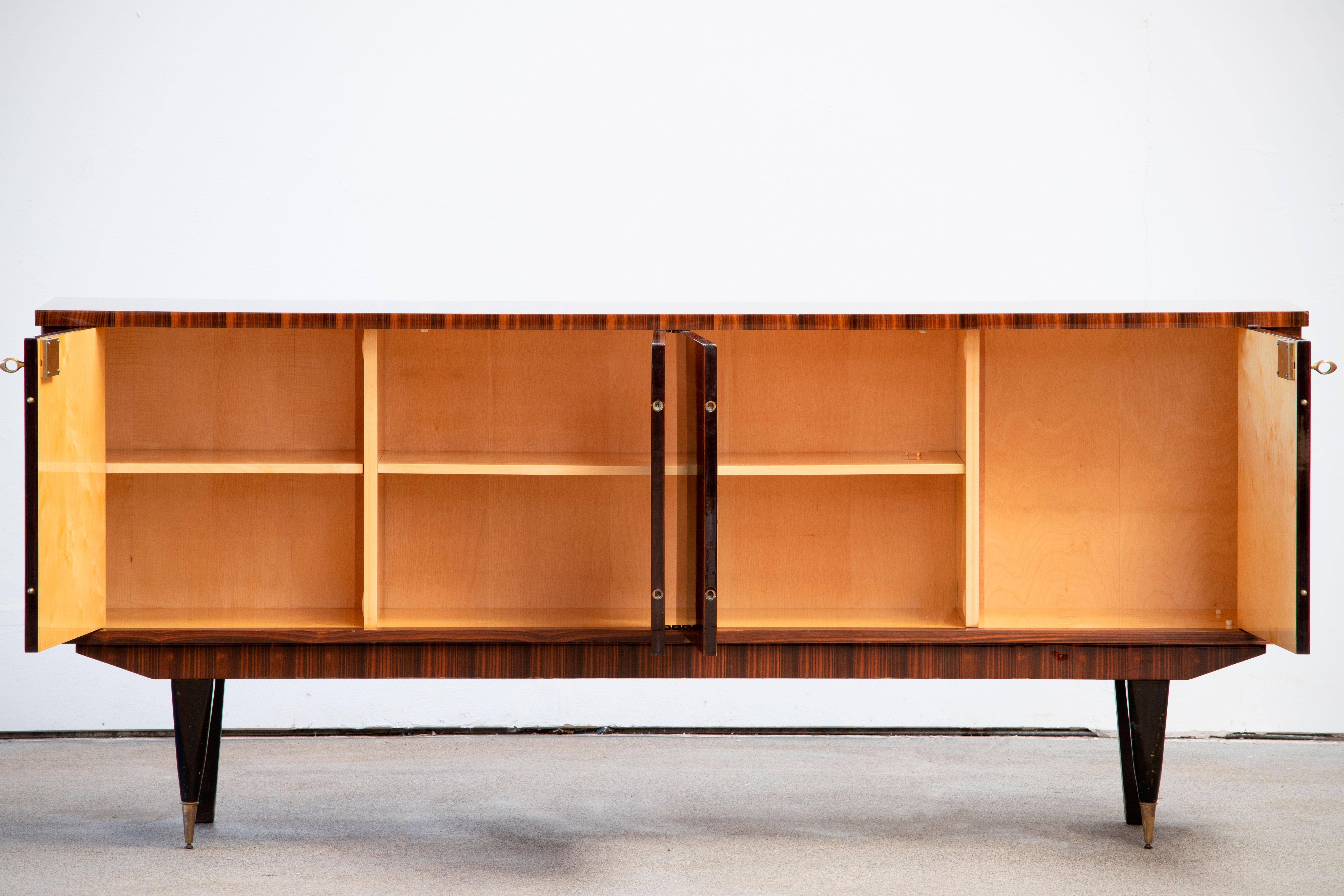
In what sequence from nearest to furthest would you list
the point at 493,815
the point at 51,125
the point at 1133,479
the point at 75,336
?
1. the point at 75,336
2. the point at 1133,479
3. the point at 493,815
4. the point at 51,125

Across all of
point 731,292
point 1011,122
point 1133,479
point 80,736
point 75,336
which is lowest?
point 80,736

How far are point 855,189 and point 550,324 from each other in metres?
1.80

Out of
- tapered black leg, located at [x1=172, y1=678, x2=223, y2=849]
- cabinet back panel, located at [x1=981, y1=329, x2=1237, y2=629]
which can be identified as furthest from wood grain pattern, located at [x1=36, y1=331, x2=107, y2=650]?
cabinet back panel, located at [x1=981, y1=329, x2=1237, y2=629]

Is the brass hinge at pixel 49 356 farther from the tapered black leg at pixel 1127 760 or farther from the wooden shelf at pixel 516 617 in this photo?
the tapered black leg at pixel 1127 760

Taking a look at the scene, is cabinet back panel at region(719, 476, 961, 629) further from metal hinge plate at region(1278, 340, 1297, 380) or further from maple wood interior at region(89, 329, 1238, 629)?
metal hinge plate at region(1278, 340, 1297, 380)

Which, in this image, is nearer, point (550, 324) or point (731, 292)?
point (550, 324)

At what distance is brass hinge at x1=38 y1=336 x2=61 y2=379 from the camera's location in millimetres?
2316

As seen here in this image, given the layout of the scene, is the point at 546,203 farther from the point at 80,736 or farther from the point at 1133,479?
the point at 80,736

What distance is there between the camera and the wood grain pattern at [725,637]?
8.38ft

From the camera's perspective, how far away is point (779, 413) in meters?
2.90

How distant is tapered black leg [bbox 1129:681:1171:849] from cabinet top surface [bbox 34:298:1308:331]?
82 cm

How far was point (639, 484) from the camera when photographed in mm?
2873

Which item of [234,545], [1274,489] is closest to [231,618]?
[234,545]

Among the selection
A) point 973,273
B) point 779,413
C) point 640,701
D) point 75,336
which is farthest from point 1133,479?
point 75,336
